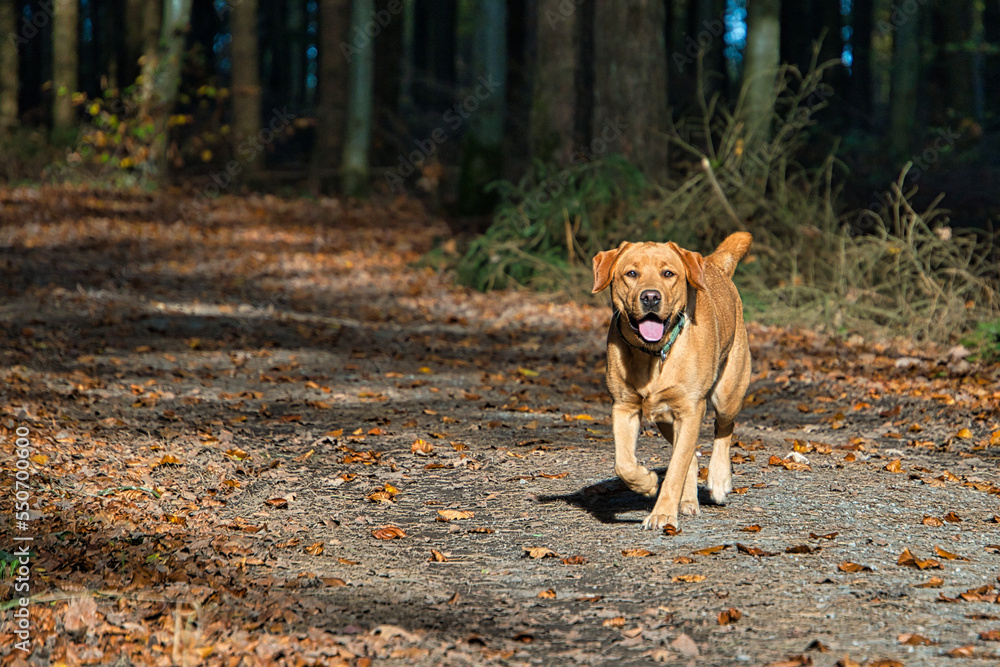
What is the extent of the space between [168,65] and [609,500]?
55.7 ft

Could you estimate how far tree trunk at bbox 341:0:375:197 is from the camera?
70.1ft

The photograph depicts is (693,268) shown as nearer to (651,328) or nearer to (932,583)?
(651,328)

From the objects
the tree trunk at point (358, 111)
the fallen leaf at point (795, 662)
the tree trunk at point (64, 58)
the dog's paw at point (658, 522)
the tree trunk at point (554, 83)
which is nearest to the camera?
the fallen leaf at point (795, 662)

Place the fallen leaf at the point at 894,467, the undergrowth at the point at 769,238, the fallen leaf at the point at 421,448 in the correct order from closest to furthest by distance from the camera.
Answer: the fallen leaf at the point at 894,467 → the fallen leaf at the point at 421,448 → the undergrowth at the point at 769,238

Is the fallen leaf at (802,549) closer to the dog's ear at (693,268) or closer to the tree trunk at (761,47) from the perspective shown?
the dog's ear at (693,268)

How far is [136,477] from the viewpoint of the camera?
5629 mm

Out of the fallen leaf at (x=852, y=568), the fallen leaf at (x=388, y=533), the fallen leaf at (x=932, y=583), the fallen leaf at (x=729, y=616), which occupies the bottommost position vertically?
the fallen leaf at (x=388, y=533)

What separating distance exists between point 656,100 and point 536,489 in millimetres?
10084

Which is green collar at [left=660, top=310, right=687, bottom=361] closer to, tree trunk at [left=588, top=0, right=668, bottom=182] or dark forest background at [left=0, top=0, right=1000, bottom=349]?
dark forest background at [left=0, top=0, right=1000, bottom=349]

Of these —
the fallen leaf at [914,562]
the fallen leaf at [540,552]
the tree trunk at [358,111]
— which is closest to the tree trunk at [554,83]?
the tree trunk at [358,111]

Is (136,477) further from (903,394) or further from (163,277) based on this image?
(163,277)

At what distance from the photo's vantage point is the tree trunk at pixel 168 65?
19406 millimetres

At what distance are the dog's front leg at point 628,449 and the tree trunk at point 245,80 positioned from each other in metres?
20.0

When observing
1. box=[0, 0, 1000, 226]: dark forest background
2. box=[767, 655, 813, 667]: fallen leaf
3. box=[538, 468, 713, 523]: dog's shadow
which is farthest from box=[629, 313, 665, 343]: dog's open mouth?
box=[0, 0, 1000, 226]: dark forest background
